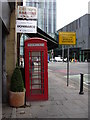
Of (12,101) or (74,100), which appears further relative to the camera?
(74,100)

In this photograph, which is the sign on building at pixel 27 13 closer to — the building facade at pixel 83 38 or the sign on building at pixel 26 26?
the sign on building at pixel 26 26

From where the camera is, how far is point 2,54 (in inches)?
275

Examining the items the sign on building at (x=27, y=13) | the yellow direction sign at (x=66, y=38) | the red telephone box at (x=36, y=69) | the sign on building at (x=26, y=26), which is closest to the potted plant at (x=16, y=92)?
the red telephone box at (x=36, y=69)

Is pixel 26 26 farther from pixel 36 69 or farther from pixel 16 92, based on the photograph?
pixel 16 92

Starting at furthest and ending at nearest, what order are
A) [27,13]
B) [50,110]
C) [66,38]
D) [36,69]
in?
[66,38] < [27,13] < [36,69] < [50,110]

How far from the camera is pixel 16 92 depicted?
259 inches

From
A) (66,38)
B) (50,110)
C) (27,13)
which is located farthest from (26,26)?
(66,38)

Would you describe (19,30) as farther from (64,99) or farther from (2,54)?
(64,99)

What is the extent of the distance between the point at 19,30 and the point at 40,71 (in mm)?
1741

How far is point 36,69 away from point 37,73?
217mm

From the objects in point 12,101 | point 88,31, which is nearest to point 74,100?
point 12,101

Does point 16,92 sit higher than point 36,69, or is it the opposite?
point 36,69

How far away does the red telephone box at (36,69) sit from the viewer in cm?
753

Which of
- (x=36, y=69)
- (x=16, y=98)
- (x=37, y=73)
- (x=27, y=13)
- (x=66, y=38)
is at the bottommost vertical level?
(x=16, y=98)
